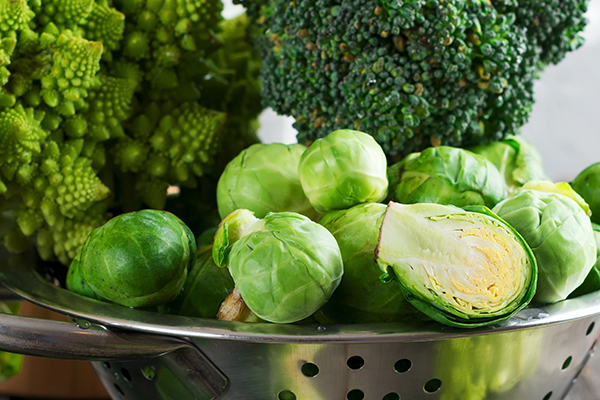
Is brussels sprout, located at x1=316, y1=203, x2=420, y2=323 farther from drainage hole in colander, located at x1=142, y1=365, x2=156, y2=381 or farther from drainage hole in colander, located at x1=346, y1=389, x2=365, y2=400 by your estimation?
drainage hole in colander, located at x1=142, y1=365, x2=156, y2=381

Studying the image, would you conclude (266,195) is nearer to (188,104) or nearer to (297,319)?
(297,319)

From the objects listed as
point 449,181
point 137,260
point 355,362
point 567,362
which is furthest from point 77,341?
point 567,362

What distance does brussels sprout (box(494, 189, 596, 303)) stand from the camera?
0.58 m

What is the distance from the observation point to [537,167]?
3.09 feet

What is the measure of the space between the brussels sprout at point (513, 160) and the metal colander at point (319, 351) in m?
0.33

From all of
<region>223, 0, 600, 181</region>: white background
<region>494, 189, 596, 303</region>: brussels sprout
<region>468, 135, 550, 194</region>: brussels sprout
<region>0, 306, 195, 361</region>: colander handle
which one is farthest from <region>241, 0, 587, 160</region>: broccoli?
<region>223, 0, 600, 181</region>: white background

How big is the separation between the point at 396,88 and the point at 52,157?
618 millimetres

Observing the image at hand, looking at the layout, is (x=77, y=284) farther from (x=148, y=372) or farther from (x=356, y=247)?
(x=356, y=247)

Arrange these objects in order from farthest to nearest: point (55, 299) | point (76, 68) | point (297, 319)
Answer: point (76, 68) → point (55, 299) → point (297, 319)

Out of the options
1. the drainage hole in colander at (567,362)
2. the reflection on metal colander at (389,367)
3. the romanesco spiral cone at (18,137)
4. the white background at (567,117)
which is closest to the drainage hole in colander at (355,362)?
the reflection on metal colander at (389,367)

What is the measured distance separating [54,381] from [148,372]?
594mm

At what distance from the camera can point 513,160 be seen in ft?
3.12

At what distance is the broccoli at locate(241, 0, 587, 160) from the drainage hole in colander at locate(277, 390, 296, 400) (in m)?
0.49

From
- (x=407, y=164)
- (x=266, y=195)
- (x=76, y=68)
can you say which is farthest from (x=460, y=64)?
→ (x=76, y=68)
